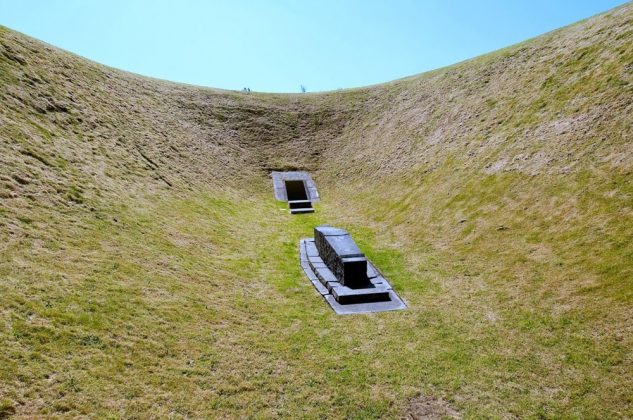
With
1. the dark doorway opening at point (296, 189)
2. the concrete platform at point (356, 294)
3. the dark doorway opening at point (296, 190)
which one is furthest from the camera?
the dark doorway opening at point (296, 189)

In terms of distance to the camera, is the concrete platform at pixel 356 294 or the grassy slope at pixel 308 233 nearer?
the grassy slope at pixel 308 233

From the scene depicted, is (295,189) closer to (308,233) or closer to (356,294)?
(308,233)

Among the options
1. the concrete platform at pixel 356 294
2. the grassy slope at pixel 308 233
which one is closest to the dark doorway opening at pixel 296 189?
the grassy slope at pixel 308 233

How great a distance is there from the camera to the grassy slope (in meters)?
8.32

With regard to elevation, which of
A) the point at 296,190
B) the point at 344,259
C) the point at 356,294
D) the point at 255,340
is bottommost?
the point at 255,340

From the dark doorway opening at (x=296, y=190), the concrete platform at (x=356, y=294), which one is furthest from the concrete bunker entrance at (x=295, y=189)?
the concrete platform at (x=356, y=294)

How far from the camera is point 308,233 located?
2070cm

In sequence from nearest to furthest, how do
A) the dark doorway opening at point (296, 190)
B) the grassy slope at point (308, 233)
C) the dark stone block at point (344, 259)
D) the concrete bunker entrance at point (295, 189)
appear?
Answer: the grassy slope at point (308, 233), the dark stone block at point (344, 259), the concrete bunker entrance at point (295, 189), the dark doorway opening at point (296, 190)

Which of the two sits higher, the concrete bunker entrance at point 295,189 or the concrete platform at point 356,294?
the concrete bunker entrance at point 295,189

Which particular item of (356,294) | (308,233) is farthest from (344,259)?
(308,233)

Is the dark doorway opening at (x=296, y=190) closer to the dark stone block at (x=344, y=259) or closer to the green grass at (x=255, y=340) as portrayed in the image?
the dark stone block at (x=344, y=259)

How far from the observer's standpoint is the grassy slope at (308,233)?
832cm

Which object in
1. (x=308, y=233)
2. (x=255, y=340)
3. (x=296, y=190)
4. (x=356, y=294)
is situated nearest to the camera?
(x=255, y=340)

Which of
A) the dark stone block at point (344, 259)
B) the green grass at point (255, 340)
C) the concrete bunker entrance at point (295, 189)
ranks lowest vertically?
the green grass at point (255, 340)
